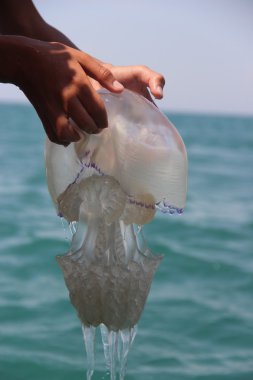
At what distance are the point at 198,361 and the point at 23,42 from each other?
3.58 metres

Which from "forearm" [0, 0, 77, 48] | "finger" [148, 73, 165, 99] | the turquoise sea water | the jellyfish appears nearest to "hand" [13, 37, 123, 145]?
the jellyfish

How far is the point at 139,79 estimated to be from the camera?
208 centimetres

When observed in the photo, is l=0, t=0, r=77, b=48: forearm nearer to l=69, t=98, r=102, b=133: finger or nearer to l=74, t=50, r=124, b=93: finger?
l=74, t=50, r=124, b=93: finger

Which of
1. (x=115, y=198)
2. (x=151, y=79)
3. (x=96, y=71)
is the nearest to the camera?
(x=96, y=71)

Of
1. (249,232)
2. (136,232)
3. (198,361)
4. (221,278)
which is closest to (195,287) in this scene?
(221,278)

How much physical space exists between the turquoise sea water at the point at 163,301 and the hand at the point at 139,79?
260cm

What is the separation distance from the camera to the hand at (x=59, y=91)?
162cm

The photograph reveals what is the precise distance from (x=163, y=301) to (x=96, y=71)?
14.7 feet

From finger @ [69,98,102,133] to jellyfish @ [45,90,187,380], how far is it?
0.61ft

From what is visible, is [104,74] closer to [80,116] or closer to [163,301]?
[80,116]

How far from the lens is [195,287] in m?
6.51

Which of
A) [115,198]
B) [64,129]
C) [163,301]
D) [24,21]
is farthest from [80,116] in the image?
[163,301]

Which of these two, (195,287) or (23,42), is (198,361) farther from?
(23,42)

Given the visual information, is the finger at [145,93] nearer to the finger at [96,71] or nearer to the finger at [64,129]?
the finger at [96,71]
